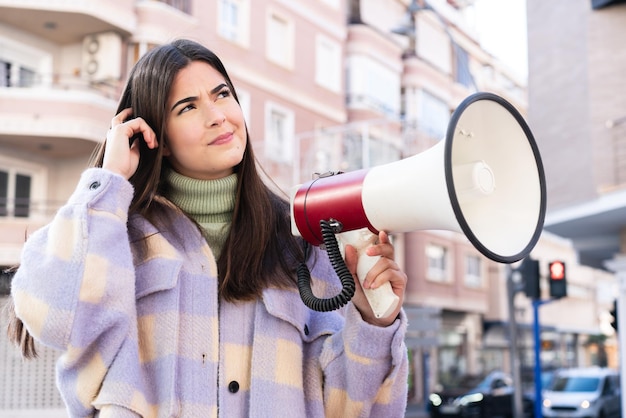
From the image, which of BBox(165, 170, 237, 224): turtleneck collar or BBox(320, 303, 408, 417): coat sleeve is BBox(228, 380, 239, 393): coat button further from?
BBox(165, 170, 237, 224): turtleneck collar

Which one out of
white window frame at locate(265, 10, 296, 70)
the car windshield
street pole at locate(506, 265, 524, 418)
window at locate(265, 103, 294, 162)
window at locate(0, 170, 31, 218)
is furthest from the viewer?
white window frame at locate(265, 10, 296, 70)

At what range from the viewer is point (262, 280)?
6.92 ft

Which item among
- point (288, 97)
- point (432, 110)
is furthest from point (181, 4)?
point (432, 110)

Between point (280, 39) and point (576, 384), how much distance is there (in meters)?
10.4

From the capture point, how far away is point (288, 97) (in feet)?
67.0

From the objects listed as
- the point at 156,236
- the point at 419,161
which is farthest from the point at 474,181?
the point at 156,236

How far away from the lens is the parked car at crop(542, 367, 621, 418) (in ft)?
57.8

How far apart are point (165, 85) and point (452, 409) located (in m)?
17.5

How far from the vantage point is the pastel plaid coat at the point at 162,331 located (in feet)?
6.12

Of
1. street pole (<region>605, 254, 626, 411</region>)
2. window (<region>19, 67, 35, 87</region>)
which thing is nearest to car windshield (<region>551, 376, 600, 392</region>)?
street pole (<region>605, 254, 626, 411</region>)

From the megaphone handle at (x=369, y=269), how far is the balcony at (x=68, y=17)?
49.8 ft

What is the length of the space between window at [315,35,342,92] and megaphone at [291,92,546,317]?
20.1 meters

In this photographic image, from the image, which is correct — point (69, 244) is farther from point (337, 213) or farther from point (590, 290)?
point (590, 290)

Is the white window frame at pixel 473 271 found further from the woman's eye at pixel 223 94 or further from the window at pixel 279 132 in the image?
the woman's eye at pixel 223 94
